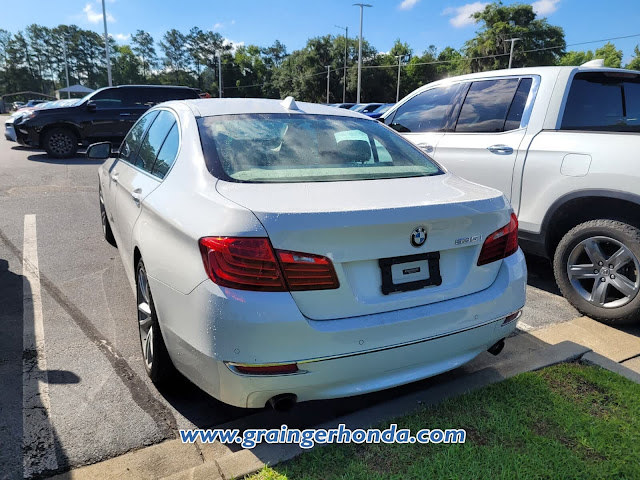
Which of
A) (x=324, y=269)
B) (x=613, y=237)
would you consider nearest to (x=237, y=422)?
(x=324, y=269)

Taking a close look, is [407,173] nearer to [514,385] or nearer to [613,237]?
[514,385]

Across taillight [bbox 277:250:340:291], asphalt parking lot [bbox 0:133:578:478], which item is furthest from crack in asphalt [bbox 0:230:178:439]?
taillight [bbox 277:250:340:291]

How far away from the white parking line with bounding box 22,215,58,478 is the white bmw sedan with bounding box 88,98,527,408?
0.56 metres

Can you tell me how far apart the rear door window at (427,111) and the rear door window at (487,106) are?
198 mm

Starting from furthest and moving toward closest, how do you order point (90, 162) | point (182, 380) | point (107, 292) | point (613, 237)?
1. point (90, 162)
2. point (107, 292)
3. point (613, 237)
4. point (182, 380)

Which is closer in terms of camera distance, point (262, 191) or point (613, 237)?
point (262, 191)

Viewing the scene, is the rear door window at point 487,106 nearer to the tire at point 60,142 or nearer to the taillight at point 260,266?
the taillight at point 260,266

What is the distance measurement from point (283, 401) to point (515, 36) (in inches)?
2700

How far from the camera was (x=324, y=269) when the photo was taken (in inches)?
73.0

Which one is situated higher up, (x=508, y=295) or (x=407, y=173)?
(x=407, y=173)

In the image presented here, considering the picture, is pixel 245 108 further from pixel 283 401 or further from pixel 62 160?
pixel 62 160

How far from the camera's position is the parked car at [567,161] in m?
3.34

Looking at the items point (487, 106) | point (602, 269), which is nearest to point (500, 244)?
point (602, 269)

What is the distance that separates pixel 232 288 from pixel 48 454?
125 centimetres
